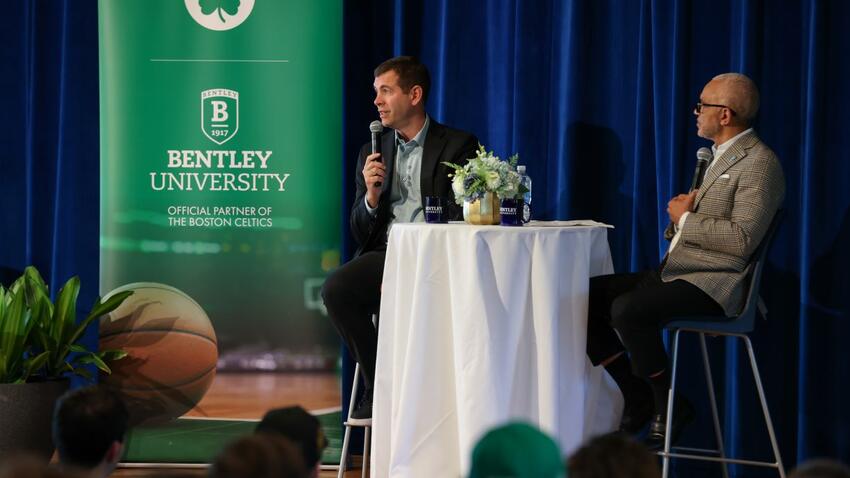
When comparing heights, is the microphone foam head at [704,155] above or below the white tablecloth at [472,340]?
above

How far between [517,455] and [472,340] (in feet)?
7.36

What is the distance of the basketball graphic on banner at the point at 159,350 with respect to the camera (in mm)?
4496

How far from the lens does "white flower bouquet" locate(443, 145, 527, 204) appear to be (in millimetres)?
3650

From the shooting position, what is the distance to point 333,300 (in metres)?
3.96

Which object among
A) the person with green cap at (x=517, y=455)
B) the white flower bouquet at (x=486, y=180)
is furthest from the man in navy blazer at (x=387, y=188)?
the person with green cap at (x=517, y=455)

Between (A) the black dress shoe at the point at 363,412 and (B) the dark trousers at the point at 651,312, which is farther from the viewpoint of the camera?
(A) the black dress shoe at the point at 363,412

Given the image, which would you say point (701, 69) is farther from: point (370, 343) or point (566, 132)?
point (370, 343)

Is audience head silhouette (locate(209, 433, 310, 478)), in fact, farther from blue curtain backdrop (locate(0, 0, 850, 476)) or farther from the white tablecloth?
blue curtain backdrop (locate(0, 0, 850, 476))

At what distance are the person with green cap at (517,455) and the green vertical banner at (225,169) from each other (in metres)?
3.30

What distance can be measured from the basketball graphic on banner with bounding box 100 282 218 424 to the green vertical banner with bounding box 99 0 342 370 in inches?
1.3

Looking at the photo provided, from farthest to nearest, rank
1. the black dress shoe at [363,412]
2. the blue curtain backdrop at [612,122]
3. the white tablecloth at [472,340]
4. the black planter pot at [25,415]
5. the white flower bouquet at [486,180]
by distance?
the black planter pot at [25,415], the blue curtain backdrop at [612,122], the black dress shoe at [363,412], the white flower bouquet at [486,180], the white tablecloth at [472,340]

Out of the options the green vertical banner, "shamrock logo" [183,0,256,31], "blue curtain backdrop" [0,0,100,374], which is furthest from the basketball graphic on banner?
"shamrock logo" [183,0,256,31]

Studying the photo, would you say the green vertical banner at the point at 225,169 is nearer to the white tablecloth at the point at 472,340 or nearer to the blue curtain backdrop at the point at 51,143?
the blue curtain backdrop at the point at 51,143

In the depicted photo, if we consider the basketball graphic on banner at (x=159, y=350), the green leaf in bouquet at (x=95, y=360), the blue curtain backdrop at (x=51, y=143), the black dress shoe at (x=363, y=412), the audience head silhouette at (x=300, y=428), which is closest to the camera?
the audience head silhouette at (x=300, y=428)
